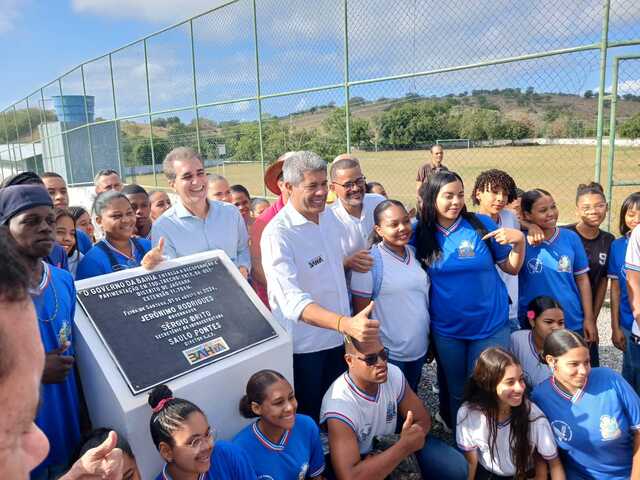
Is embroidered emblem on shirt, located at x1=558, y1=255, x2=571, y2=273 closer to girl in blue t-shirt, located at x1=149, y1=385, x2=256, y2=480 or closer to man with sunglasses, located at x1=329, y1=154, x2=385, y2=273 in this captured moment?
man with sunglasses, located at x1=329, y1=154, x2=385, y2=273

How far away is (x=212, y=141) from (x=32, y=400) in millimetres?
10841

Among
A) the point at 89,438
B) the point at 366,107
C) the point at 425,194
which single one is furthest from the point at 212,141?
the point at 89,438

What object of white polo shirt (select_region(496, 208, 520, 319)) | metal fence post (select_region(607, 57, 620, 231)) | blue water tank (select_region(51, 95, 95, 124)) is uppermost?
blue water tank (select_region(51, 95, 95, 124))

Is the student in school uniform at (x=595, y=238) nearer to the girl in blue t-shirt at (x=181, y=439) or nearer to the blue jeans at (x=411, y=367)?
the blue jeans at (x=411, y=367)

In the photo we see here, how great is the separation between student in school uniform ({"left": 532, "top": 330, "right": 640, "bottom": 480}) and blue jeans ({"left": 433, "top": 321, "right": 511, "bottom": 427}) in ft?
1.18

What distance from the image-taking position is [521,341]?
3.25 metres

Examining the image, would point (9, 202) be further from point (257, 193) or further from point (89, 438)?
point (257, 193)

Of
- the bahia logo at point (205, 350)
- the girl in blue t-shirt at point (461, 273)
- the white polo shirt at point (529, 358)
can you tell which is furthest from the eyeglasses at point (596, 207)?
the bahia logo at point (205, 350)

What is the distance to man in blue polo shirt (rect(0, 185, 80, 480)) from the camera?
2.00 m

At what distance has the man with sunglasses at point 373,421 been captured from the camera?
7.97ft

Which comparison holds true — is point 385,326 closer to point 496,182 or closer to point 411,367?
point 411,367

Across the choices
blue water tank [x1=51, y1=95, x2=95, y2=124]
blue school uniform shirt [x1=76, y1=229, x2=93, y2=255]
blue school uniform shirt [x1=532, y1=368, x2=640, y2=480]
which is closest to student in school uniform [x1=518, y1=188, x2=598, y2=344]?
blue school uniform shirt [x1=532, y1=368, x2=640, y2=480]

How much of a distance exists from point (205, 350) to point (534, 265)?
2366mm

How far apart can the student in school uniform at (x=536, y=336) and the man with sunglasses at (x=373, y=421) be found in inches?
31.9
